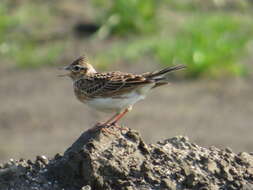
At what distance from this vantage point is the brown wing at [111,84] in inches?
366

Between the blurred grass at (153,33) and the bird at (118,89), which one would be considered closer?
the bird at (118,89)

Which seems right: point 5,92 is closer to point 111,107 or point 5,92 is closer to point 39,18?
point 39,18

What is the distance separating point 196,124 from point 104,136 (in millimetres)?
7957

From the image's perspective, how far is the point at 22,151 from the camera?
1530 cm

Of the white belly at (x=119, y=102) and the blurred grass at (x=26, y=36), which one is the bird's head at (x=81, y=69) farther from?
the blurred grass at (x=26, y=36)

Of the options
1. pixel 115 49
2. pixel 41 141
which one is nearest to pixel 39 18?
Answer: pixel 115 49

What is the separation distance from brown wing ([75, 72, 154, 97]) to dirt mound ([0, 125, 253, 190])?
0.84 meters

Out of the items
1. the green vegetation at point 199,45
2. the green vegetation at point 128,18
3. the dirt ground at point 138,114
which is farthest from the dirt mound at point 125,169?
the green vegetation at point 128,18

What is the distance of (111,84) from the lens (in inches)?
371

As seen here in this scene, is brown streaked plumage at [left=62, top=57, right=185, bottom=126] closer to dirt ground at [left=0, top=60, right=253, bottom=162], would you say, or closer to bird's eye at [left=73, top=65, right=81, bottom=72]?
bird's eye at [left=73, top=65, right=81, bottom=72]

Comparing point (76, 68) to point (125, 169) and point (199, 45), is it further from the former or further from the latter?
point (199, 45)

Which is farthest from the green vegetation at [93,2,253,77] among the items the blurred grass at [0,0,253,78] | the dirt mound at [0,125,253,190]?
the dirt mound at [0,125,253,190]

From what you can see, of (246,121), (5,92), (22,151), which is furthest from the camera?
(5,92)

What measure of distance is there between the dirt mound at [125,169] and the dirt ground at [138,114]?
645 centimetres
